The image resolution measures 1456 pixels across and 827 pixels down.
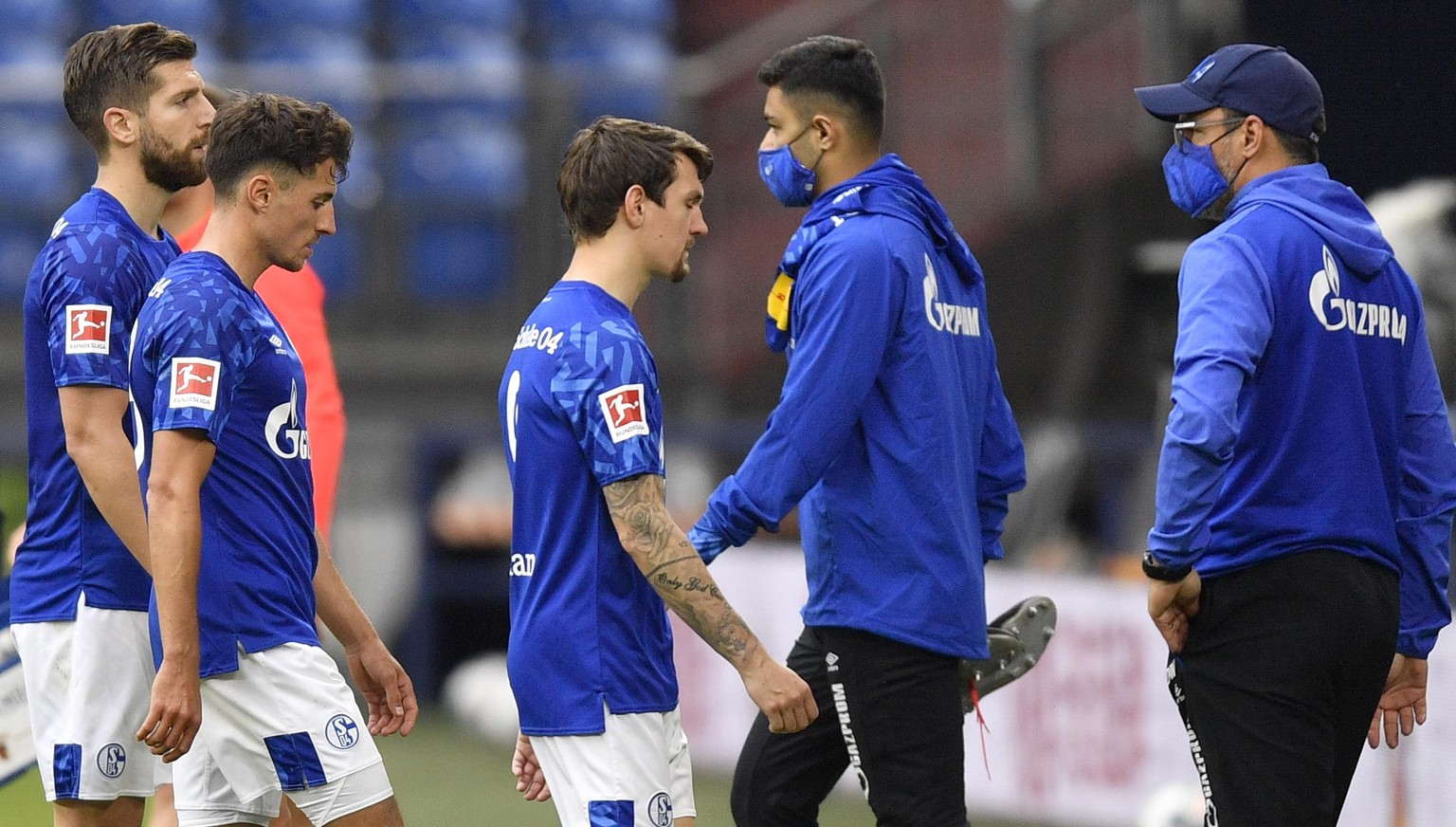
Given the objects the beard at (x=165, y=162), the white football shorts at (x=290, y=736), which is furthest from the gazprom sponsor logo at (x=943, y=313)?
the beard at (x=165, y=162)

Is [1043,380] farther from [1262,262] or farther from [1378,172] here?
[1262,262]

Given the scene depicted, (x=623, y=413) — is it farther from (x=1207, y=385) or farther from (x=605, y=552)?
(x=1207, y=385)

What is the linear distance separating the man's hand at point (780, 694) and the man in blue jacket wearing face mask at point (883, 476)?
329 millimetres

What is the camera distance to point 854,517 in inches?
151

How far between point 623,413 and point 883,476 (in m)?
0.66

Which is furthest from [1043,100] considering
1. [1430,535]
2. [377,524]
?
[1430,535]

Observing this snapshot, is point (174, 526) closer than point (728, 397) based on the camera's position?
Yes

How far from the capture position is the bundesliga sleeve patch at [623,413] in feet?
11.1

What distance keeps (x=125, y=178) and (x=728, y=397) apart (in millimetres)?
7353

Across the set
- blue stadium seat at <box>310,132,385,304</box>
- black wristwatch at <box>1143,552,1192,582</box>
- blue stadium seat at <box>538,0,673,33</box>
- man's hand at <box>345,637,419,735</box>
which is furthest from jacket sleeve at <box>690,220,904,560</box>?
blue stadium seat at <box>538,0,673,33</box>

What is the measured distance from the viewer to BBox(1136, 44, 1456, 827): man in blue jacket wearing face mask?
3551 mm

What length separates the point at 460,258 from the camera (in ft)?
37.9

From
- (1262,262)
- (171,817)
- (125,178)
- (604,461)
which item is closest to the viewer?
(604,461)

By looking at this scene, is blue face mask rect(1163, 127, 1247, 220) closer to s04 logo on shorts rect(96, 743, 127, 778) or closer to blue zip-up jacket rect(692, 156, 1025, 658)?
blue zip-up jacket rect(692, 156, 1025, 658)
